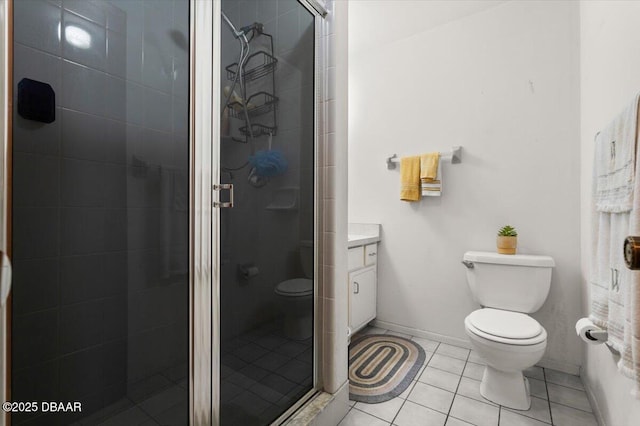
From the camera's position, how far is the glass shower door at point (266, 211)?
103cm

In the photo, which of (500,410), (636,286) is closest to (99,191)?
(636,286)

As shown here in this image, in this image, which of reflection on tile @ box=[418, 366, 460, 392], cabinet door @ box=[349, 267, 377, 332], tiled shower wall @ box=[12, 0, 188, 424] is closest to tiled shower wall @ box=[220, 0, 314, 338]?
tiled shower wall @ box=[12, 0, 188, 424]

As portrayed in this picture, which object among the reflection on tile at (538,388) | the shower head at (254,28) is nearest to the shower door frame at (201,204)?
the shower head at (254,28)

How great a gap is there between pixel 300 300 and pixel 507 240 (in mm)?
1411

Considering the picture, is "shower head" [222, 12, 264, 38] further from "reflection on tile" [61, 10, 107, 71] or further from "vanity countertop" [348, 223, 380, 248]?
"vanity countertop" [348, 223, 380, 248]

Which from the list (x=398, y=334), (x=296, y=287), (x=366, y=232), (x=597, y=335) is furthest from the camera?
(x=366, y=232)

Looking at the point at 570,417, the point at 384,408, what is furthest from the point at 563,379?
the point at 384,408

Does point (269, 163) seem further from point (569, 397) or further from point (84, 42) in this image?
point (569, 397)

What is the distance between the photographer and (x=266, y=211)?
118 centimetres

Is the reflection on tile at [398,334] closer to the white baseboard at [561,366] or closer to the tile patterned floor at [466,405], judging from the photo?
the tile patterned floor at [466,405]

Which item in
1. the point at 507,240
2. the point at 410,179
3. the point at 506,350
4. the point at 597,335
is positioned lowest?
the point at 506,350

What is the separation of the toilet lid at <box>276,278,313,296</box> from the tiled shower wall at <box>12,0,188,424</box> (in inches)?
16.7

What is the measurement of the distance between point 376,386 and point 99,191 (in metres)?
1.65

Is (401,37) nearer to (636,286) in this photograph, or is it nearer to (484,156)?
(484,156)
